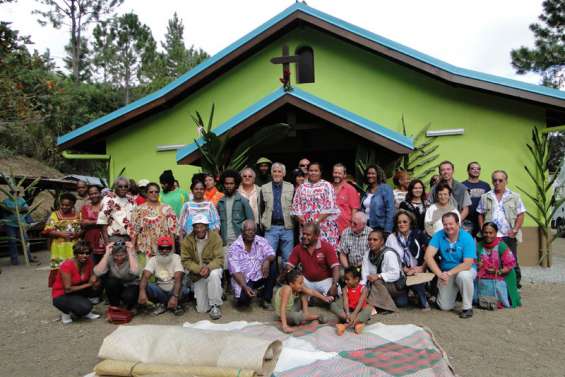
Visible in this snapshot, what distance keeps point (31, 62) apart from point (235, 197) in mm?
9791

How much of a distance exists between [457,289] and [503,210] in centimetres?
174

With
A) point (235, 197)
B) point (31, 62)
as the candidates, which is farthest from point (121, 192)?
point (31, 62)

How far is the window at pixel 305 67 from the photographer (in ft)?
34.1

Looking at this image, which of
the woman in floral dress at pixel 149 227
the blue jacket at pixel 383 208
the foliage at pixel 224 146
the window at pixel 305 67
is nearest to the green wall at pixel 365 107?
the window at pixel 305 67

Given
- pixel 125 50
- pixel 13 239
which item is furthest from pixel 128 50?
pixel 13 239

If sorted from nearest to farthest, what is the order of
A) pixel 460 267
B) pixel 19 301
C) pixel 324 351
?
pixel 324 351, pixel 460 267, pixel 19 301

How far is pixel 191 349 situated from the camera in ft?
13.2

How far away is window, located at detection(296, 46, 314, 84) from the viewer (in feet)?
34.1

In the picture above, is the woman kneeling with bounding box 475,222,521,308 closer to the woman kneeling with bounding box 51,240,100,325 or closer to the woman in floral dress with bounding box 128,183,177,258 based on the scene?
the woman in floral dress with bounding box 128,183,177,258

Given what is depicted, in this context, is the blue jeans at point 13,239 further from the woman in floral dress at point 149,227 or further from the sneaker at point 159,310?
the sneaker at point 159,310

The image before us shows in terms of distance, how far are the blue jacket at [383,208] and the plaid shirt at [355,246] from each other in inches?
14.4

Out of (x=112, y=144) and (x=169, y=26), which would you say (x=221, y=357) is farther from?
(x=169, y=26)

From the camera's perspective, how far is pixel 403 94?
9516mm

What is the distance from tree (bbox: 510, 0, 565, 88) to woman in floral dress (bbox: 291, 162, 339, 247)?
15.9 m
